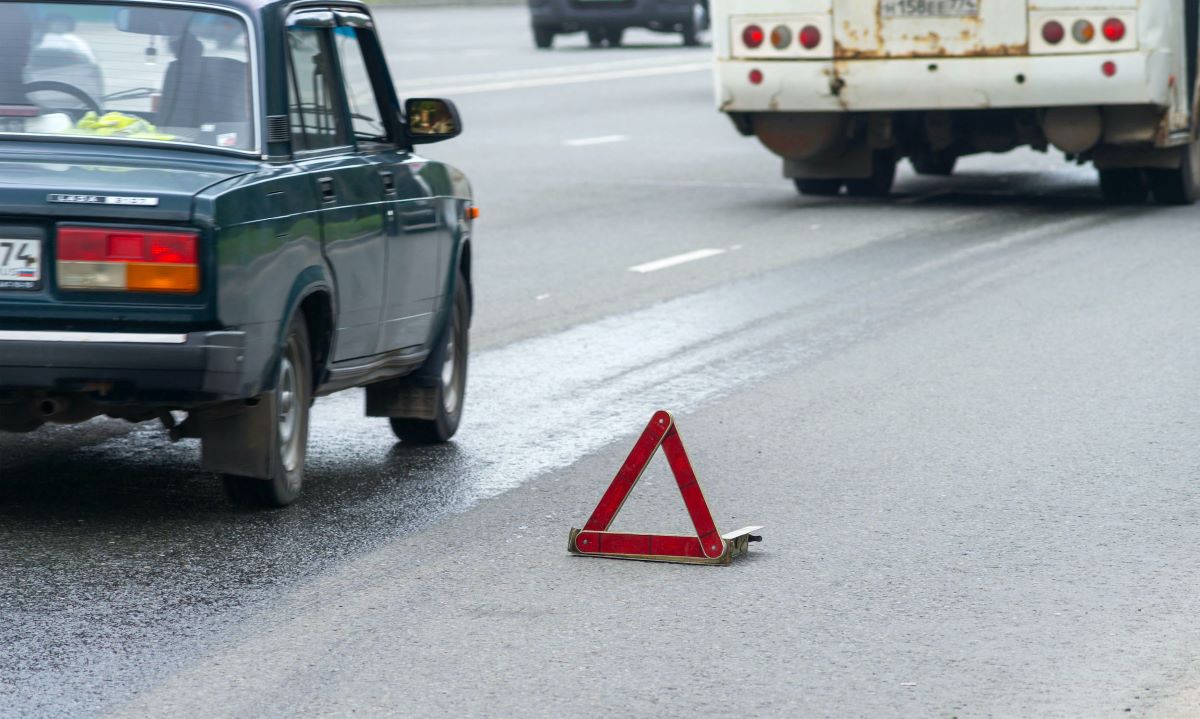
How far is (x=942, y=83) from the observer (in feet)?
51.9

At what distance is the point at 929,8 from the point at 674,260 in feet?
10.4

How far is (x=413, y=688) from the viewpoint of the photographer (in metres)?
4.95

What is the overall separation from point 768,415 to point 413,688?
4.00 meters

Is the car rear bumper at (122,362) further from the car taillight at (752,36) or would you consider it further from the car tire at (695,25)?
the car tire at (695,25)

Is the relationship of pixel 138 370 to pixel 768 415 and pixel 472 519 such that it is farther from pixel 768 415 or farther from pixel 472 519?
pixel 768 415

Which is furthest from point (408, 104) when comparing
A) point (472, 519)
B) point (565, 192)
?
point (565, 192)

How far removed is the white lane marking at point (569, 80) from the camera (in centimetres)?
2857

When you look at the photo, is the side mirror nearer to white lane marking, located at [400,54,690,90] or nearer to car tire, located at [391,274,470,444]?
car tire, located at [391,274,470,444]

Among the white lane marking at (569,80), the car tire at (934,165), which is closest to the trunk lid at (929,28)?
the car tire at (934,165)

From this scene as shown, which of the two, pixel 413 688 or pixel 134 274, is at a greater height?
pixel 134 274

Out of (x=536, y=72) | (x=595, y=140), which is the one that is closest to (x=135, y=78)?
(x=595, y=140)

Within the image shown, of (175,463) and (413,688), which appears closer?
(413,688)

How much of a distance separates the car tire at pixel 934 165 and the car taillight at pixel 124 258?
12771mm

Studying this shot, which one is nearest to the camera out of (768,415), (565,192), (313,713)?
(313,713)
